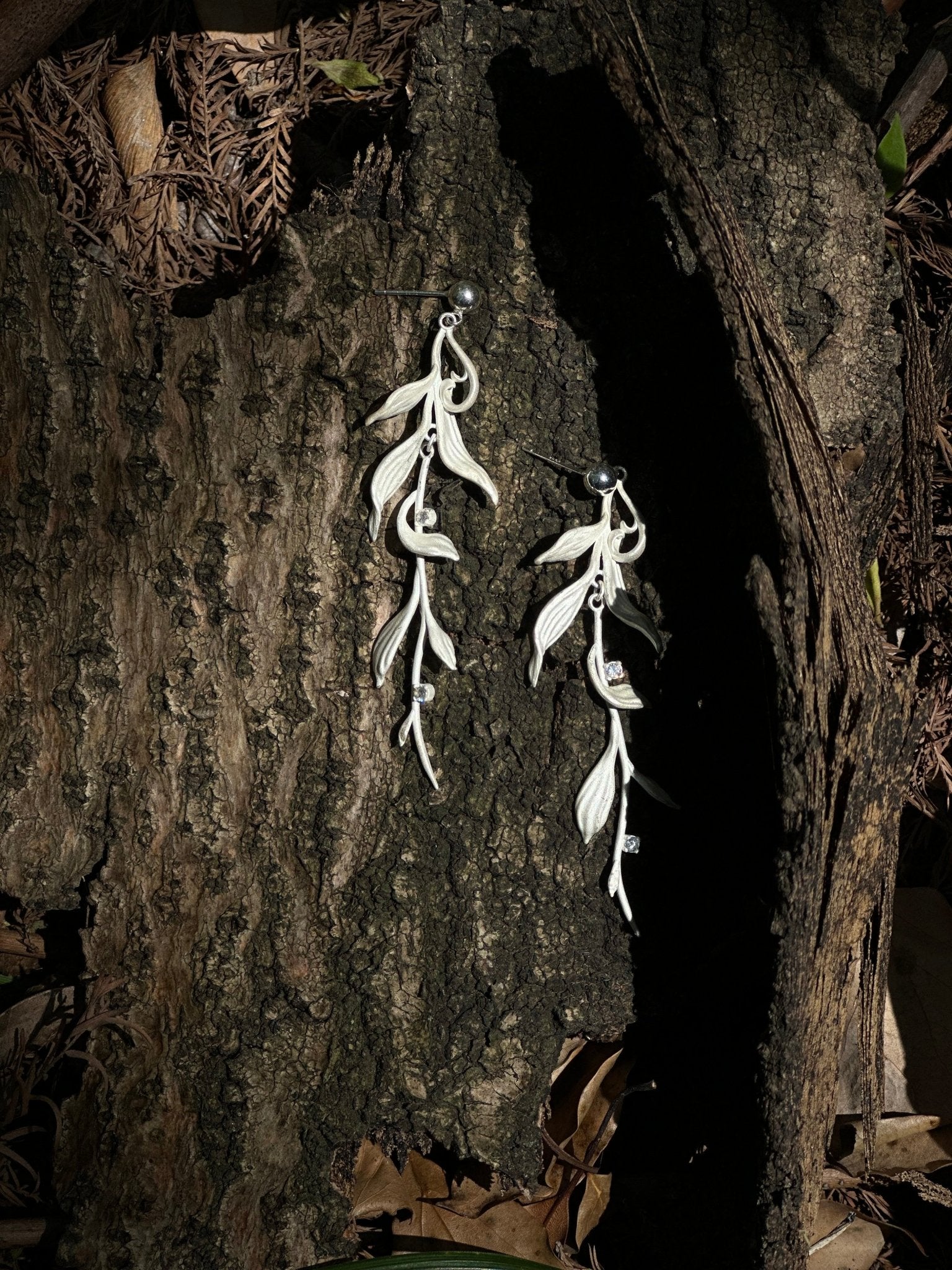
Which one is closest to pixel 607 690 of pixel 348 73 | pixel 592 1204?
pixel 592 1204

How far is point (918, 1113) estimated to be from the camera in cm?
170

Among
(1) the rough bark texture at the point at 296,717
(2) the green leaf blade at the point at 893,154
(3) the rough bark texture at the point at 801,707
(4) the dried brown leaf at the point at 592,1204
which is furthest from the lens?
(2) the green leaf blade at the point at 893,154

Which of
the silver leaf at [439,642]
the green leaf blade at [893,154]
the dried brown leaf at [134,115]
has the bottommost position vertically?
the silver leaf at [439,642]

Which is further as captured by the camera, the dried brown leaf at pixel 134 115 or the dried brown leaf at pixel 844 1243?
the dried brown leaf at pixel 134 115

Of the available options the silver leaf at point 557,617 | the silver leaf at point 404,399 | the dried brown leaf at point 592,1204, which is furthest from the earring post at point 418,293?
the dried brown leaf at point 592,1204

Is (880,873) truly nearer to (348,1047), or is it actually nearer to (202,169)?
(348,1047)

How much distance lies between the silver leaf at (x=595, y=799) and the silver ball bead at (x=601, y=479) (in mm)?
434

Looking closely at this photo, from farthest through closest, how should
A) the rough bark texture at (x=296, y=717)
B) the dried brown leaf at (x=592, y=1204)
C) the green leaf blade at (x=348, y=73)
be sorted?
the green leaf blade at (x=348, y=73) → the dried brown leaf at (x=592, y=1204) → the rough bark texture at (x=296, y=717)

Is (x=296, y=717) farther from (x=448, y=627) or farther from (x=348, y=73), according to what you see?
(x=348, y=73)

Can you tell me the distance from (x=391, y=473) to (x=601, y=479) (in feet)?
1.11

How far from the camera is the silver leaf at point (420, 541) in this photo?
150cm

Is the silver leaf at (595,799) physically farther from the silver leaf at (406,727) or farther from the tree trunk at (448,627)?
the silver leaf at (406,727)

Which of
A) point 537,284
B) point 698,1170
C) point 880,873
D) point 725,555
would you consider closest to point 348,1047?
point 698,1170

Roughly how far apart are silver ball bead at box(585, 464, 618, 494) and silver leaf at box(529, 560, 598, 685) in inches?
4.6
